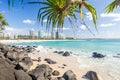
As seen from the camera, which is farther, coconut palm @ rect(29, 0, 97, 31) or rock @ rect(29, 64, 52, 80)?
rock @ rect(29, 64, 52, 80)

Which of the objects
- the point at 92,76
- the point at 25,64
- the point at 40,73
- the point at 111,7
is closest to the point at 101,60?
the point at 92,76

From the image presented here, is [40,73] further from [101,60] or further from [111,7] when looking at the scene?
[101,60]

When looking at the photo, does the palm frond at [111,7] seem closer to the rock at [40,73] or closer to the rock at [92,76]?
the rock at [40,73]

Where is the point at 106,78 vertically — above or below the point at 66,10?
below

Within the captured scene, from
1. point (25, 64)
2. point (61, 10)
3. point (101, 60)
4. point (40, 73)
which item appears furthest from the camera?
point (101, 60)

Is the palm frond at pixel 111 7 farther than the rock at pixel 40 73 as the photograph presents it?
No

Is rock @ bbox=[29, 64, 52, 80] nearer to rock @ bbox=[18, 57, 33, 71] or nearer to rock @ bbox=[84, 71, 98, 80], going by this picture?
rock @ bbox=[18, 57, 33, 71]

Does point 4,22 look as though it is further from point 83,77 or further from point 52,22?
point 52,22

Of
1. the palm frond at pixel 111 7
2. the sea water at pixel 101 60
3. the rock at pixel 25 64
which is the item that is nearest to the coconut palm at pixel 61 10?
the palm frond at pixel 111 7

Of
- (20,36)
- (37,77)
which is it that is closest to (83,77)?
(37,77)

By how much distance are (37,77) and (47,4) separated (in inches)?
232

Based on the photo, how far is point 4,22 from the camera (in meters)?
42.0

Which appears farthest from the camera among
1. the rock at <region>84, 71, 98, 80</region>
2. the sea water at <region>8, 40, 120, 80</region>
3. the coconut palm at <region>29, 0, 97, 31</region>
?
the sea water at <region>8, 40, 120, 80</region>

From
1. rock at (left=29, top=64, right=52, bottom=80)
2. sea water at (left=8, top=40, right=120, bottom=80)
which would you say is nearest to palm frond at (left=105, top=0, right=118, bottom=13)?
rock at (left=29, top=64, right=52, bottom=80)
